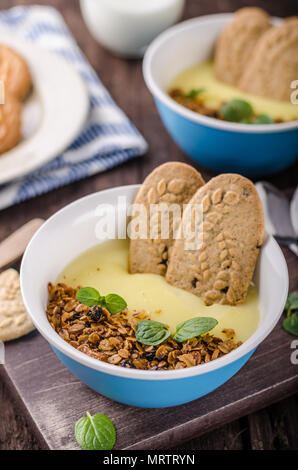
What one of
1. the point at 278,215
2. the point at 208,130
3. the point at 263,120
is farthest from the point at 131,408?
the point at 263,120

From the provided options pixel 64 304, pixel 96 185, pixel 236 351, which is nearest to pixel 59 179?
pixel 96 185

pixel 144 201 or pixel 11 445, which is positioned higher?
pixel 144 201

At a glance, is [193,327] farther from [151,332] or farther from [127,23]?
[127,23]

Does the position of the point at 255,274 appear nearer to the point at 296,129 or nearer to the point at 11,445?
the point at 296,129

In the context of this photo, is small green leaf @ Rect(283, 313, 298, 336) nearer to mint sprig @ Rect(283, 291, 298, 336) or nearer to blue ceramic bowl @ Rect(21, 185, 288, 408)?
mint sprig @ Rect(283, 291, 298, 336)

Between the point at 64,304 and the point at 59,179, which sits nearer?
the point at 64,304

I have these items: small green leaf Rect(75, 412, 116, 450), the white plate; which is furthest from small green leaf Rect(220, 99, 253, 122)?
small green leaf Rect(75, 412, 116, 450)
